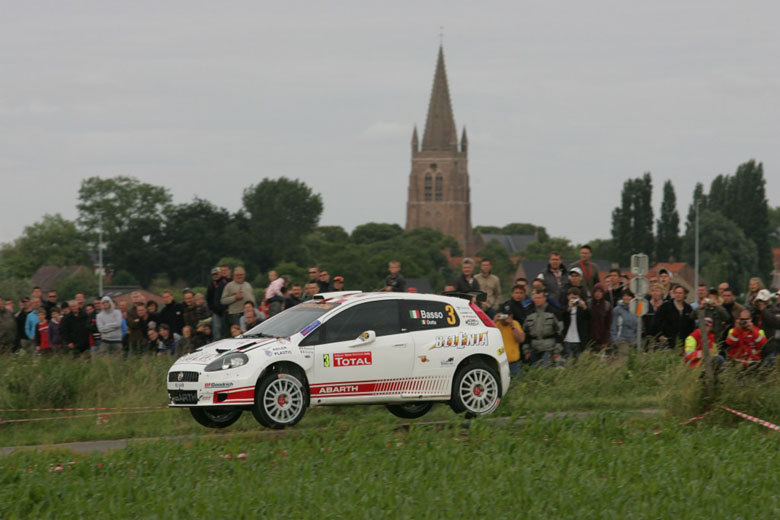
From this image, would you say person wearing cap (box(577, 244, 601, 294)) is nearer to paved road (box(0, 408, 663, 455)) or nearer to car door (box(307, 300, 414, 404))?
paved road (box(0, 408, 663, 455))

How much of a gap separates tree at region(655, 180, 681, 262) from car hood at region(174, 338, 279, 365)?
→ 101 m

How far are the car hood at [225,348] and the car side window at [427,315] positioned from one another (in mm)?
1854

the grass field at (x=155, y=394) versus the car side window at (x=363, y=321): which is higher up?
the car side window at (x=363, y=321)

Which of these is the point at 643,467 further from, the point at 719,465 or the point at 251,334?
the point at 251,334

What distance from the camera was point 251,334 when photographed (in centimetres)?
1576

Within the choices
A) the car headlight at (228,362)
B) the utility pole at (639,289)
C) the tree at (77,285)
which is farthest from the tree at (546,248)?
the car headlight at (228,362)

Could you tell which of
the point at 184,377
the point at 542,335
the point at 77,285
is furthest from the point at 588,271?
the point at 77,285

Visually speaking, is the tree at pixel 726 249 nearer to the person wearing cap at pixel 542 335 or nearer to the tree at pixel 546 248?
the tree at pixel 546 248

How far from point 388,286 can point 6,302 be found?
29.0 feet

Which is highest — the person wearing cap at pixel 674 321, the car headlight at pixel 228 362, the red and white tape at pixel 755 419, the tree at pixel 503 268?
the tree at pixel 503 268

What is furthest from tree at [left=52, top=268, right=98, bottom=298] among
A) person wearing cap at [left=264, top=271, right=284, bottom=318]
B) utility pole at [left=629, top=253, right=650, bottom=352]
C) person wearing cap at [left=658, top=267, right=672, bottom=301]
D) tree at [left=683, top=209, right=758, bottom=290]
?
person wearing cap at [left=658, top=267, right=672, bottom=301]

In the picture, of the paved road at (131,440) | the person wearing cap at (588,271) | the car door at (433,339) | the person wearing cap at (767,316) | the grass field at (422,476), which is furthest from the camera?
the person wearing cap at (588,271)

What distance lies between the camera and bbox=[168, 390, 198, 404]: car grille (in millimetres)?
14797

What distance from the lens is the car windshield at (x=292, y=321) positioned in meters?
15.5
